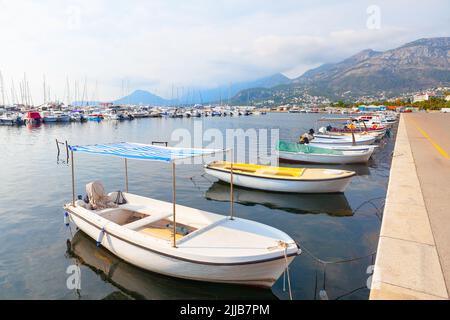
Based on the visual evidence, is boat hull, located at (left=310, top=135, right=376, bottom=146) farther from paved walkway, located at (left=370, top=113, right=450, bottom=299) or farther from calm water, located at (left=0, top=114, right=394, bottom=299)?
paved walkway, located at (left=370, top=113, right=450, bottom=299)

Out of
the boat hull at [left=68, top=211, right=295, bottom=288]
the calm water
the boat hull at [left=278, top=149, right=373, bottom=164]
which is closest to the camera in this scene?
the boat hull at [left=68, top=211, right=295, bottom=288]

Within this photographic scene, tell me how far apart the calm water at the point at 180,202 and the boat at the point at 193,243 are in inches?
21.4

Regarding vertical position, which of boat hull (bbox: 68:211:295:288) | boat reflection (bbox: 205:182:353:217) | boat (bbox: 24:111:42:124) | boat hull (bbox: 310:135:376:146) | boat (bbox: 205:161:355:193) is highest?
boat (bbox: 24:111:42:124)


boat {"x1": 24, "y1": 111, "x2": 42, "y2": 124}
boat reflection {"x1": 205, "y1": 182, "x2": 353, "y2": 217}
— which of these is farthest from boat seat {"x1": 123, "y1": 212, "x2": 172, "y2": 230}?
boat {"x1": 24, "y1": 111, "x2": 42, "y2": 124}

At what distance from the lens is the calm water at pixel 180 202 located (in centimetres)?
780

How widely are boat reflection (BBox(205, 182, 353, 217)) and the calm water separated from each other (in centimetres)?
5

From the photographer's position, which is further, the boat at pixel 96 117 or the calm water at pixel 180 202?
the boat at pixel 96 117

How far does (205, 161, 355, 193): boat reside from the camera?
15.9 meters

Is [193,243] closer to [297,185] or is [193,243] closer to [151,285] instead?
[151,285]

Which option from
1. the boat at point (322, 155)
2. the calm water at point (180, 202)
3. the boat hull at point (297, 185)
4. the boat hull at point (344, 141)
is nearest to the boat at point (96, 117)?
the calm water at point (180, 202)

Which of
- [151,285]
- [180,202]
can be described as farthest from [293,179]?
[151,285]

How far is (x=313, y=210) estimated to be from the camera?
1421 centimetres

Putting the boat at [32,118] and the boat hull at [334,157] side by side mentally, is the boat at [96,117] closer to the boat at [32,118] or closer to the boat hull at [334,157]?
the boat at [32,118]

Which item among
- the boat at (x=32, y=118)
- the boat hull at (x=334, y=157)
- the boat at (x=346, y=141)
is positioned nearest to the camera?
the boat hull at (x=334, y=157)
